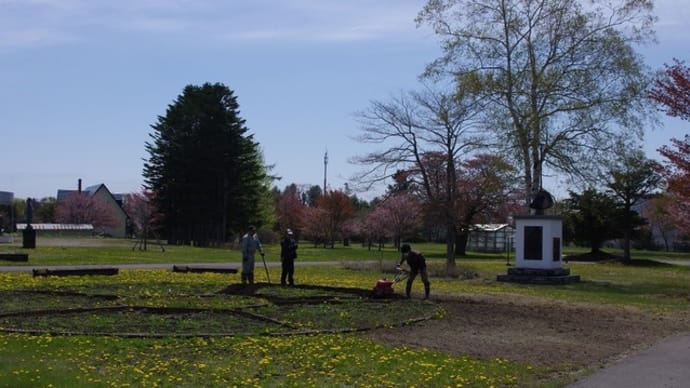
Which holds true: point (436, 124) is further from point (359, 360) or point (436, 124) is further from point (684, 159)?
point (359, 360)

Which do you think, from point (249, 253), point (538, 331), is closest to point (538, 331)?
point (538, 331)

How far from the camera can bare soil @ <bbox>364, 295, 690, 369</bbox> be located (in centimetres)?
1222

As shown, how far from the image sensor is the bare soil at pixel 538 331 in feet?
40.1

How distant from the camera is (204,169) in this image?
219ft

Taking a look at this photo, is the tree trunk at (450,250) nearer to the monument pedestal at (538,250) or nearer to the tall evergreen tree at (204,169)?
the monument pedestal at (538,250)

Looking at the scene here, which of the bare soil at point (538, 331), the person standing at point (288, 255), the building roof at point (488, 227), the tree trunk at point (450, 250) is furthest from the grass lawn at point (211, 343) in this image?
the building roof at point (488, 227)

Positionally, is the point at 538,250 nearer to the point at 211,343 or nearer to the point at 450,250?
the point at 450,250

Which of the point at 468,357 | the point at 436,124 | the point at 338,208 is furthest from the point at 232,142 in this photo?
the point at 468,357

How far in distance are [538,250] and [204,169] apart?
134 ft

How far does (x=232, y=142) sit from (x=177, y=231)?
9.33 m

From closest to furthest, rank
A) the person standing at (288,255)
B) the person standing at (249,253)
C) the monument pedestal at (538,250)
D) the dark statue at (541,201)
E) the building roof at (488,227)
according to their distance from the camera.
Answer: the person standing at (249,253) < the person standing at (288,255) < the monument pedestal at (538,250) < the dark statue at (541,201) < the building roof at (488,227)

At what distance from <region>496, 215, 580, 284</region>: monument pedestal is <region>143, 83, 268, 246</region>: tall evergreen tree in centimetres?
3853

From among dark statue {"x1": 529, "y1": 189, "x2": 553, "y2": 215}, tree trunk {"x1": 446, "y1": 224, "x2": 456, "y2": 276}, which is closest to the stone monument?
dark statue {"x1": 529, "y1": 189, "x2": 553, "y2": 215}

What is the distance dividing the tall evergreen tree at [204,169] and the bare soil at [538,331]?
4815 cm
